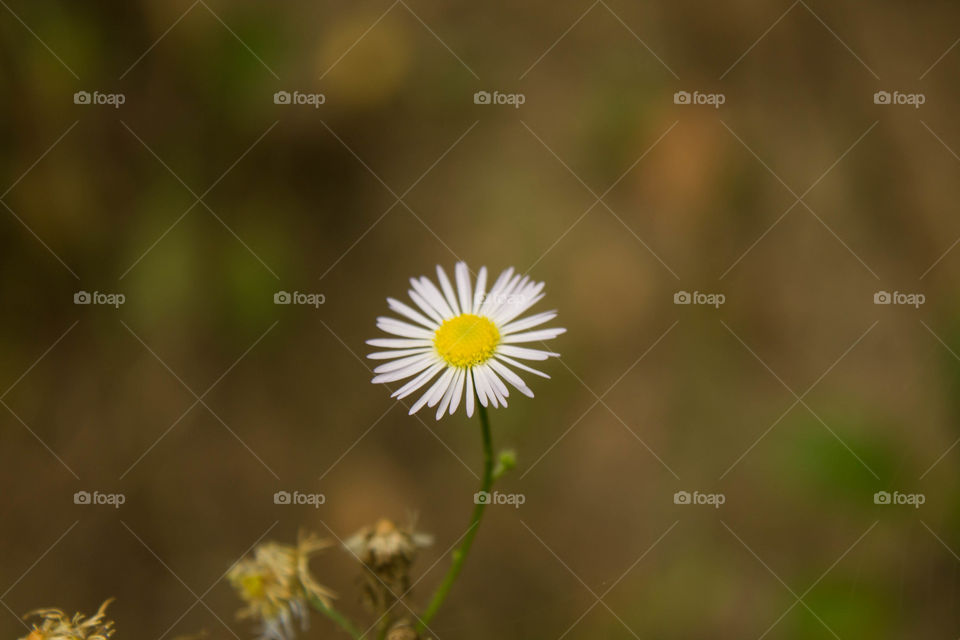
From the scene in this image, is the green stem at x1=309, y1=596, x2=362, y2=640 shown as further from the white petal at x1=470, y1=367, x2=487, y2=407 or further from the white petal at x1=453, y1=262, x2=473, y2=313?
the white petal at x1=453, y1=262, x2=473, y2=313

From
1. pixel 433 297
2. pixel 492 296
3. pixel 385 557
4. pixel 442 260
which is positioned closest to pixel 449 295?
pixel 433 297

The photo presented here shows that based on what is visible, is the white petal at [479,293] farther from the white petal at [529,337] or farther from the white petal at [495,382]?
the white petal at [495,382]

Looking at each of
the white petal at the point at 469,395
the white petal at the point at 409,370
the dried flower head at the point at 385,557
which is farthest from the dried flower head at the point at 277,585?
the white petal at the point at 469,395

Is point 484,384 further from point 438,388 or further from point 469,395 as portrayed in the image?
point 438,388

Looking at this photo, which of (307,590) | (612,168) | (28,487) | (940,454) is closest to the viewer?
(307,590)

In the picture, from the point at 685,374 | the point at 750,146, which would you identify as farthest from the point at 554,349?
the point at 750,146

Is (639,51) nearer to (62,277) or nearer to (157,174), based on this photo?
(157,174)
